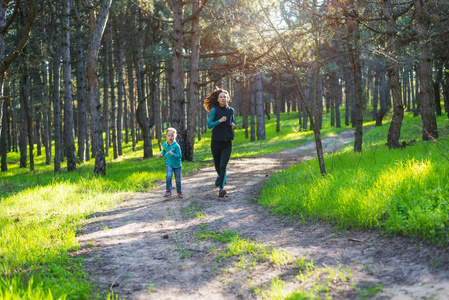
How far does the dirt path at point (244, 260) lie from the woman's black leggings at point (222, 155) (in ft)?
5.02

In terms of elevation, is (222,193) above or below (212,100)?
below

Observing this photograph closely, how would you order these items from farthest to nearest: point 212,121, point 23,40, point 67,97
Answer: point 67,97, point 212,121, point 23,40

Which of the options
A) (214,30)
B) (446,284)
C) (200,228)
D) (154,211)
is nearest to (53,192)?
(154,211)

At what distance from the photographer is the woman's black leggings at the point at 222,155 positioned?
741cm

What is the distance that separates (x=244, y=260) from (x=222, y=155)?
3.97 m

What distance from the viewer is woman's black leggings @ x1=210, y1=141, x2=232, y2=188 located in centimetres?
741

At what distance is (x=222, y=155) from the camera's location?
7.48 m

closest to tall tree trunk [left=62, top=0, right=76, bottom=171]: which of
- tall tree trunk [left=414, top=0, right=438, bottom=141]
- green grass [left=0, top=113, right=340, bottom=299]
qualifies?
green grass [left=0, top=113, right=340, bottom=299]

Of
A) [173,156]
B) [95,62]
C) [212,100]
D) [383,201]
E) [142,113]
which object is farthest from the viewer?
[142,113]

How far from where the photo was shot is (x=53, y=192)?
25.4ft

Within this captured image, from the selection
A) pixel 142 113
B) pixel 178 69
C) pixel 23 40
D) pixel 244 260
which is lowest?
pixel 244 260

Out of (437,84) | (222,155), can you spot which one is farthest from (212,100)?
(437,84)

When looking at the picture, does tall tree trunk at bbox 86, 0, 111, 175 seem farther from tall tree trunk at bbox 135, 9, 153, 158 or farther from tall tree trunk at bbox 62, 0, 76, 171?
tall tree trunk at bbox 135, 9, 153, 158

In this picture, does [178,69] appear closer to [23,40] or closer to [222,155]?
[23,40]
